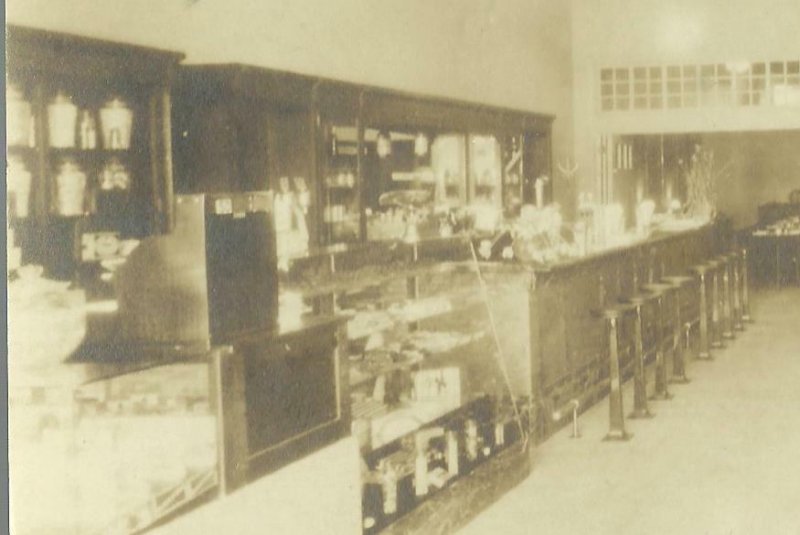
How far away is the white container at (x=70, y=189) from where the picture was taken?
12.1 feet

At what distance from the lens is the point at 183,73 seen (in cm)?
433

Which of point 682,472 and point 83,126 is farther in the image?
point 682,472

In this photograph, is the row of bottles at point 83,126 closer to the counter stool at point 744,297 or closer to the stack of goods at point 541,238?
the stack of goods at point 541,238

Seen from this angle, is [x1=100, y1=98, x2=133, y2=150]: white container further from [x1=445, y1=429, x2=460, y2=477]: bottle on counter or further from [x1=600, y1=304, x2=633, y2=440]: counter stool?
[x1=600, y1=304, x2=633, y2=440]: counter stool

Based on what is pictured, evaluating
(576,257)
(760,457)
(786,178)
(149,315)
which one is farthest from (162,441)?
(786,178)

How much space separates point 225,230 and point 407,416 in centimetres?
173

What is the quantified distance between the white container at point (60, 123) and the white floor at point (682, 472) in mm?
1978

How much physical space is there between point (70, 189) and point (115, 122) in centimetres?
32

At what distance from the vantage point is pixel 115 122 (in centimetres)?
399

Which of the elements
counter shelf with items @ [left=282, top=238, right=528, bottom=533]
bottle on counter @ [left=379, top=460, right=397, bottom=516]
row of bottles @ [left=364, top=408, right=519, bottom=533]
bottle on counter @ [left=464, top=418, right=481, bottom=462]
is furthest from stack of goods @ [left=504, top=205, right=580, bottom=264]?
bottle on counter @ [left=379, top=460, right=397, bottom=516]

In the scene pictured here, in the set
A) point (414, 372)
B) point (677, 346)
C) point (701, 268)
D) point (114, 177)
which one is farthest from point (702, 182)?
point (114, 177)

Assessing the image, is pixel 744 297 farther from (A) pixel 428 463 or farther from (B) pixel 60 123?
(B) pixel 60 123

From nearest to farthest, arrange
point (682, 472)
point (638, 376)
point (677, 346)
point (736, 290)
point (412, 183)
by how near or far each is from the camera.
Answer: point (682, 472) → point (638, 376) → point (677, 346) → point (412, 183) → point (736, 290)

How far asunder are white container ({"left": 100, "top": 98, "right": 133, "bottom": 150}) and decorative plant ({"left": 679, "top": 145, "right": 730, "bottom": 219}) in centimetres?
537
